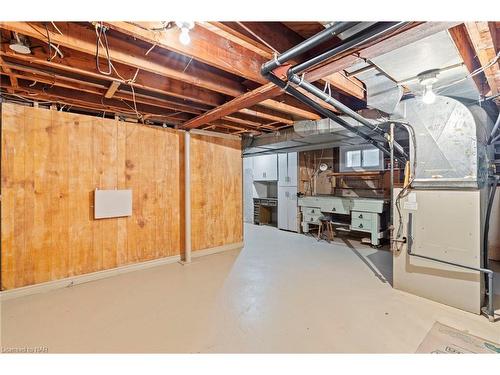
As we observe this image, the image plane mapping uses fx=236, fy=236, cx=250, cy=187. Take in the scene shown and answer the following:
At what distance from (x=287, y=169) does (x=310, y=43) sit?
4240 mm

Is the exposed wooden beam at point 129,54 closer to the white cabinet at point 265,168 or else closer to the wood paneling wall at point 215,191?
the wood paneling wall at point 215,191

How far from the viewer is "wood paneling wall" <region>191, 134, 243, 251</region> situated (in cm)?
368

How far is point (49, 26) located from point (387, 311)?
10.3 ft

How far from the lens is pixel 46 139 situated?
251 centimetres

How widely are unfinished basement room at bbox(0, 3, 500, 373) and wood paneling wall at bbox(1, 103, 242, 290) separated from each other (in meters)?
0.01

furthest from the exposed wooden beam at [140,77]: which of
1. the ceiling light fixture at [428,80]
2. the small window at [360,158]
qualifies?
the small window at [360,158]

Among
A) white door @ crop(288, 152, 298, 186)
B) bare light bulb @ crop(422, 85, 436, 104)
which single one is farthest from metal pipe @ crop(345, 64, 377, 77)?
white door @ crop(288, 152, 298, 186)

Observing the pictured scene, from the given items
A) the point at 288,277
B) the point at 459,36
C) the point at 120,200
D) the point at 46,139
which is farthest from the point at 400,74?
the point at 46,139

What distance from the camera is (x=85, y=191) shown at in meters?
2.77

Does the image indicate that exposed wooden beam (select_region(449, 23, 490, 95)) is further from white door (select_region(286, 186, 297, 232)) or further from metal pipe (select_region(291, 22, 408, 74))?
white door (select_region(286, 186, 297, 232))

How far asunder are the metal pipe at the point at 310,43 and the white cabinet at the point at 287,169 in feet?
12.5

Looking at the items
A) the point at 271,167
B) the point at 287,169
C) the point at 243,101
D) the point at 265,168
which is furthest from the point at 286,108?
the point at 265,168

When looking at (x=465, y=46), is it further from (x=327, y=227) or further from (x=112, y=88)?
(x=327, y=227)

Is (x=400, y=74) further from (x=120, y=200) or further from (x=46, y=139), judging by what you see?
(x=46, y=139)
